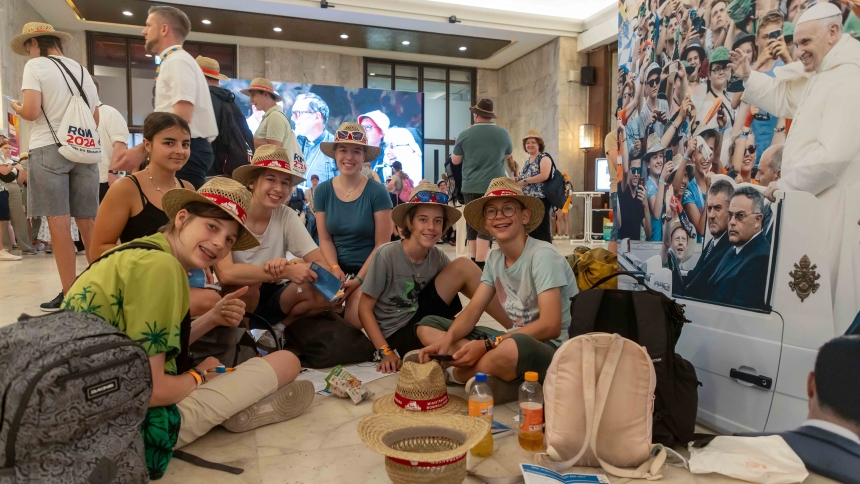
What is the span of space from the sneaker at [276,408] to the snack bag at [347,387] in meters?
0.17

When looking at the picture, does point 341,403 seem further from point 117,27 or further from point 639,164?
point 117,27

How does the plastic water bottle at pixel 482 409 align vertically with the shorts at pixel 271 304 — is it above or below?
below

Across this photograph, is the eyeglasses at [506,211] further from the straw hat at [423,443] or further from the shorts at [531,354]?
the straw hat at [423,443]

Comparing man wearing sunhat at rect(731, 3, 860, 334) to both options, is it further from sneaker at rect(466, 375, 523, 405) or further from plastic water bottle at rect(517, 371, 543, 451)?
sneaker at rect(466, 375, 523, 405)

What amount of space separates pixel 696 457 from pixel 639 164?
4.55ft

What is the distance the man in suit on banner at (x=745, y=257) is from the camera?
6.62 ft

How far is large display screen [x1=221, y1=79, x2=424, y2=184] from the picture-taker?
12648 mm

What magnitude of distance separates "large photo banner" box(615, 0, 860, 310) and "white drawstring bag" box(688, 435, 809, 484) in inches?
19.3

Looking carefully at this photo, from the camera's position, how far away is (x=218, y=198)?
1876mm

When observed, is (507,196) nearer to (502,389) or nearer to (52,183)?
(502,389)

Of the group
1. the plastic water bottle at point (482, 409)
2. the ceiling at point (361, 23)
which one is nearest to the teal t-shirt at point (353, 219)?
the plastic water bottle at point (482, 409)

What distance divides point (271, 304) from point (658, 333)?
7.26ft

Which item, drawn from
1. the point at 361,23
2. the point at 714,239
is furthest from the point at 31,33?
the point at 361,23

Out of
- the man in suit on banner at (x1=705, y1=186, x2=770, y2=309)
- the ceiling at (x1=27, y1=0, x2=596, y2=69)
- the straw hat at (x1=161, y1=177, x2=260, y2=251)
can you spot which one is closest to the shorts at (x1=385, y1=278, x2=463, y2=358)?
the straw hat at (x1=161, y1=177, x2=260, y2=251)
